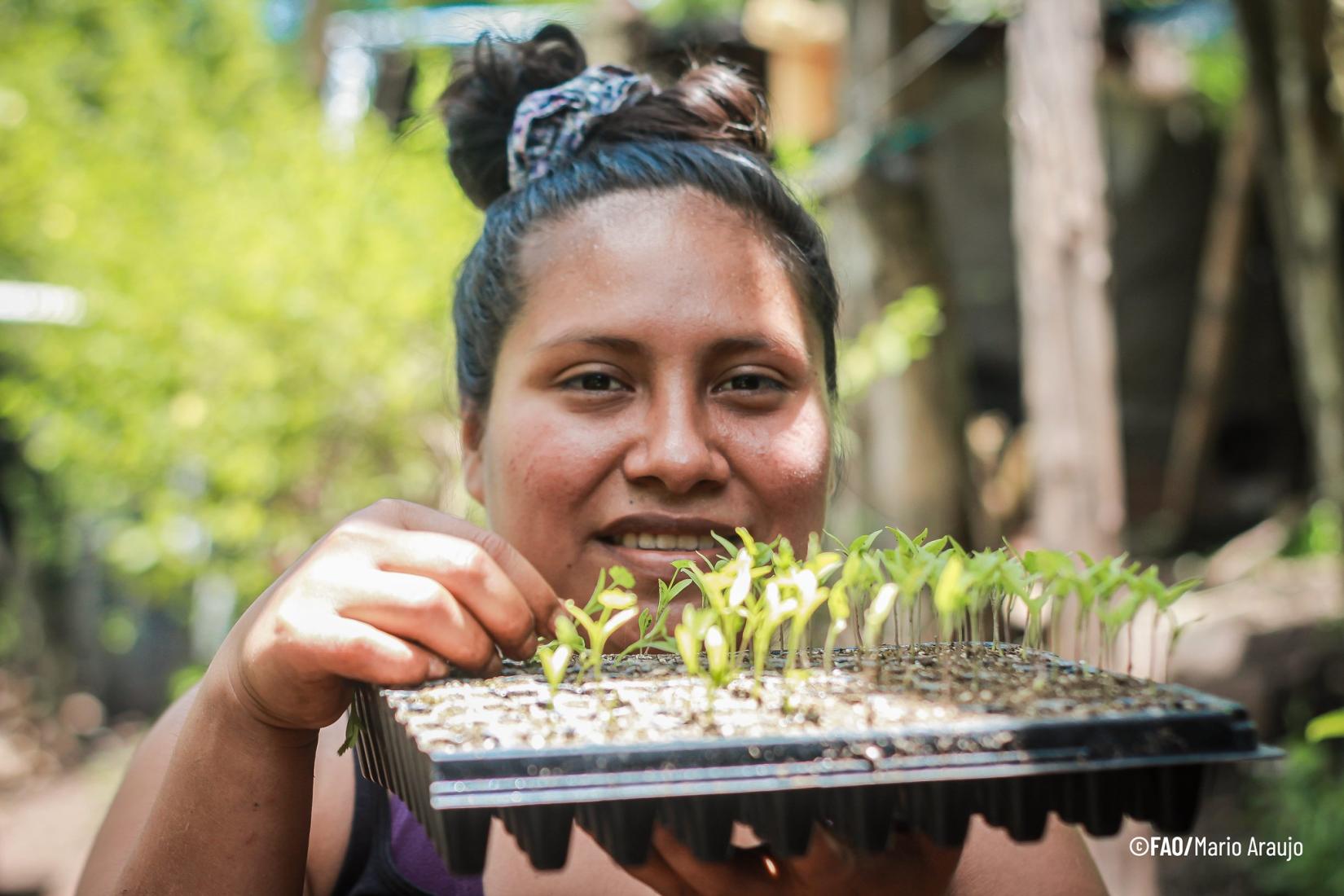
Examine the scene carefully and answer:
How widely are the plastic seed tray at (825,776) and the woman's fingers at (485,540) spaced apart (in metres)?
Result: 0.23

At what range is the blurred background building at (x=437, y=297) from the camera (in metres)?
4.18

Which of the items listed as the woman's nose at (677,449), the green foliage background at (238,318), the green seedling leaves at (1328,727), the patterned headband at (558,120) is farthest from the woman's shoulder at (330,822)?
the green foliage background at (238,318)

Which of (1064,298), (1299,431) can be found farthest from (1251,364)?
(1064,298)

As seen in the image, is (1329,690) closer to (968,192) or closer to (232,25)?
(968,192)

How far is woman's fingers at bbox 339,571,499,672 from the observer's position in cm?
119

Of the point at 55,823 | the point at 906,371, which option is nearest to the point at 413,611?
the point at 906,371

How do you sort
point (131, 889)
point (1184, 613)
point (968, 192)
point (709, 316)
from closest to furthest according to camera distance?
point (131, 889)
point (709, 316)
point (1184, 613)
point (968, 192)

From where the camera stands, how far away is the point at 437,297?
500 centimetres

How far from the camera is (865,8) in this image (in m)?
5.90

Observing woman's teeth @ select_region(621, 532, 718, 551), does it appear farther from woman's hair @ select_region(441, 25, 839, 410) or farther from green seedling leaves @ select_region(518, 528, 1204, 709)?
woman's hair @ select_region(441, 25, 839, 410)

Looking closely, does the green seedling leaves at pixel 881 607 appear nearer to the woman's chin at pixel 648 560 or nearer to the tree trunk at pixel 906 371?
the woman's chin at pixel 648 560

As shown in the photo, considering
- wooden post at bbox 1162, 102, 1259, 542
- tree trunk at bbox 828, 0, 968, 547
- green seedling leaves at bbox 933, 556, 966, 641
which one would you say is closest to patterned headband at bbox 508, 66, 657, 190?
green seedling leaves at bbox 933, 556, 966, 641

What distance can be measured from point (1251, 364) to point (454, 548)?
1039cm

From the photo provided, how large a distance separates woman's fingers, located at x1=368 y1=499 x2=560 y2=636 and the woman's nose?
31 centimetres
